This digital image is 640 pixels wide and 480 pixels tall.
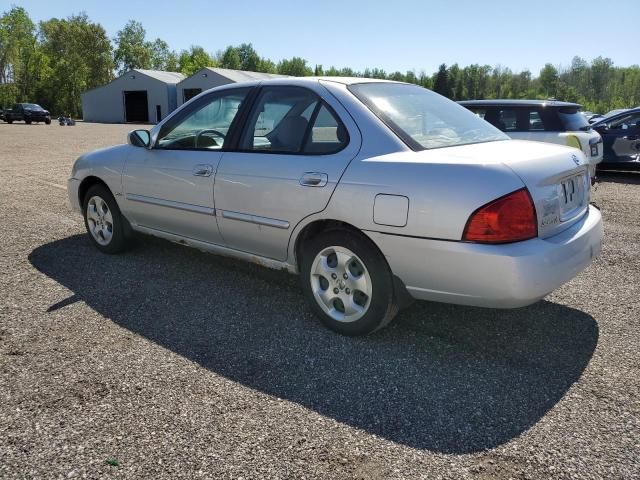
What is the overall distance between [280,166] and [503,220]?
1.54 metres

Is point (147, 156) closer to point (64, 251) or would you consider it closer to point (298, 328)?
point (64, 251)

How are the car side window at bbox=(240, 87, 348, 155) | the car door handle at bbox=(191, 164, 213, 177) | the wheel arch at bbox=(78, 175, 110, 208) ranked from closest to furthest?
the car side window at bbox=(240, 87, 348, 155), the car door handle at bbox=(191, 164, 213, 177), the wheel arch at bbox=(78, 175, 110, 208)

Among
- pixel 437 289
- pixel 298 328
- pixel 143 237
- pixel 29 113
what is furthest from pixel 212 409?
pixel 29 113

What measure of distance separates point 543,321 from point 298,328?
1742 millimetres

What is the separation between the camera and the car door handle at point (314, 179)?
3.35 m

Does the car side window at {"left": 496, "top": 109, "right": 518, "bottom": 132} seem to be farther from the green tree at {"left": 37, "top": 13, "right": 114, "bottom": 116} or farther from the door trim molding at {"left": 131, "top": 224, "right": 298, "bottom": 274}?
the green tree at {"left": 37, "top": 13, "right": 114, "bottom": 116}

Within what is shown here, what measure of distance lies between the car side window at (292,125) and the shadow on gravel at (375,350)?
3.98 ft

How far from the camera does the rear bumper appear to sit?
280 cm

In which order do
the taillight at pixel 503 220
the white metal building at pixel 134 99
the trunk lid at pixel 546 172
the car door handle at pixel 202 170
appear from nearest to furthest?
the taillight at pixel 503 220, the trunk lid at pixel 546 172, the car door handle at pixel 202 170, the white metal building at pixel 134 99

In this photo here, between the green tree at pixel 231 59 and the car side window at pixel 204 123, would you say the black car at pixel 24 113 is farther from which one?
the green tree at pixel 231 59

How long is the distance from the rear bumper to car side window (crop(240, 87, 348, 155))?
2.49 ft

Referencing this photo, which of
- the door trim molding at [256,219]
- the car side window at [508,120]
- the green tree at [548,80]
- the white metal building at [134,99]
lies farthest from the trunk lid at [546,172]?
the green tree at [548,80]

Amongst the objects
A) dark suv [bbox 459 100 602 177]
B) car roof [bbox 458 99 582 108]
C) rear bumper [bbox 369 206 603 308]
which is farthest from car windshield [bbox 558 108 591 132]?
rear bumper [bbox 369 206 603 308]

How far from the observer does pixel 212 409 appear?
8.79 ft
